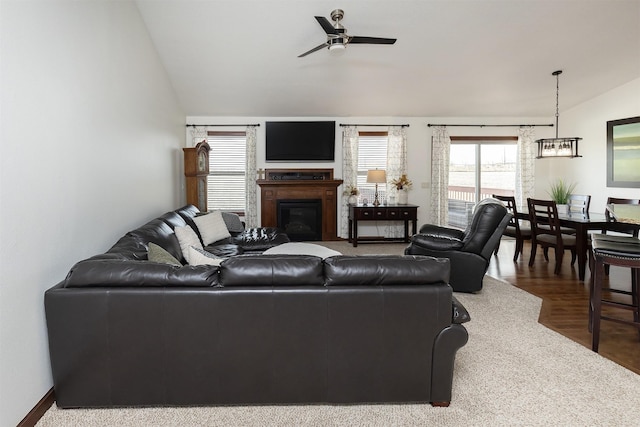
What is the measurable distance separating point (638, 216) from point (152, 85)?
18.0 ft

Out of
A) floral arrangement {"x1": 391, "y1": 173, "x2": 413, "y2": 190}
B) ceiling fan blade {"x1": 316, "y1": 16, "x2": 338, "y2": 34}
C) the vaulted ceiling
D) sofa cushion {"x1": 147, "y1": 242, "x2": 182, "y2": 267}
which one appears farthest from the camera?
floral arrangement {"x1": 391, "y1": 173, "x2": 413, "y2": 190}

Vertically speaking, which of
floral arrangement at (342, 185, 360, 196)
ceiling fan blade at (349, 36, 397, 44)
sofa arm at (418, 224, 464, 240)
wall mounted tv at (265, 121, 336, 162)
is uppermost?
ceiling fan blade at (349, 36, 397, 44)

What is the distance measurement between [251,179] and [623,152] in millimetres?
6576

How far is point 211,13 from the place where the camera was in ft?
14.9

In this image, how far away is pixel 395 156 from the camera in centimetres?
773

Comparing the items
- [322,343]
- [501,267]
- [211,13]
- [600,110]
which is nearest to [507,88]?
[600,110]

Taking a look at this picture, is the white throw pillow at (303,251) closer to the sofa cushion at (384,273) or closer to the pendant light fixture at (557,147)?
the sofa cushion at (384,273)

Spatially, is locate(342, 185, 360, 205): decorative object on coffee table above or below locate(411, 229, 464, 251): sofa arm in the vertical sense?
above

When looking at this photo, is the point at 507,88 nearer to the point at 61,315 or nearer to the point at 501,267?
the point at 501,267

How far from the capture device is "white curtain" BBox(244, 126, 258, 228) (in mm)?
7493

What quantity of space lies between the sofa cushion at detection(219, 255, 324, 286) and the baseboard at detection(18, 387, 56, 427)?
1.13 m

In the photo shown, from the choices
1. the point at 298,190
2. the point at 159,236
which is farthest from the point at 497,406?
the point at 298,190

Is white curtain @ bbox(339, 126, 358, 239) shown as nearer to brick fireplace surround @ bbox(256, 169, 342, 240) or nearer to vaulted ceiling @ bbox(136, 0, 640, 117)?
brick fireplace surround @ bbox(256, 169, 342, 240)

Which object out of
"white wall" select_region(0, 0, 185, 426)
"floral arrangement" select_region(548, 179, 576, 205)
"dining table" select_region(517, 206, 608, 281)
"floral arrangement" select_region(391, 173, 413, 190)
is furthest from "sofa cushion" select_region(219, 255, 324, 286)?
"floral arrangement" select_region(548, 179, 576, 205)
